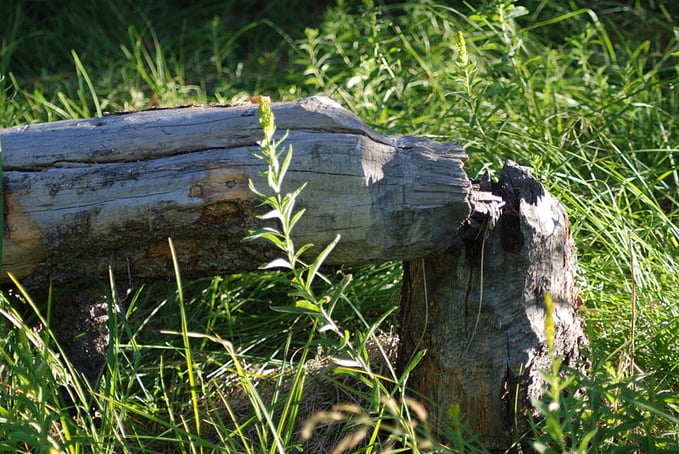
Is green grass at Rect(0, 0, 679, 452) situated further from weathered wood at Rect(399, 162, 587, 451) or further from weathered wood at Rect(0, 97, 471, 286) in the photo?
weathered wood at Rect(0, 97, 471, 286)

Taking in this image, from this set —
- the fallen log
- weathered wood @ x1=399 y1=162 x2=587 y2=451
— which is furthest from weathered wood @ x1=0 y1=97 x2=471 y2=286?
weathered wood @ x1=399 y1=162 x2=587 y2=451

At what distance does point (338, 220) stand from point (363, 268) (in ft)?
3.11

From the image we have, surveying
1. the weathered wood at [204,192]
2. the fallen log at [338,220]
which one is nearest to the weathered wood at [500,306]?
the fallen log at [338,220]

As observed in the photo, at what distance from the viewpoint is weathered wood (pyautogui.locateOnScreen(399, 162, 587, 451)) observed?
1.94 meters

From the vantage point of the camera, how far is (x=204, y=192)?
187 centimetres

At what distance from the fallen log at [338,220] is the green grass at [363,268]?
154mm

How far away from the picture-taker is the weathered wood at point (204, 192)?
6.12 ft

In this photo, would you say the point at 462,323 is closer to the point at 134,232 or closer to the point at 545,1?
the point at 134,232

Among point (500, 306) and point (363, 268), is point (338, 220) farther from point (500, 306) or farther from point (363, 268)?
point (363, 268)

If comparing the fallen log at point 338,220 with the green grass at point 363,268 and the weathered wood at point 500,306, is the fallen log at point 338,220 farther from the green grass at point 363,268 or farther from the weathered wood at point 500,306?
the green grass at point 363,268

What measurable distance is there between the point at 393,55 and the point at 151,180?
7.42 ft

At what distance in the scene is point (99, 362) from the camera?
87.7 inches

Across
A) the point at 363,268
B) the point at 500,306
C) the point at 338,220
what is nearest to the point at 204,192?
the point at 338,220

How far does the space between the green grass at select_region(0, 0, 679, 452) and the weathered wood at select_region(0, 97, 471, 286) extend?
20 centimetres
